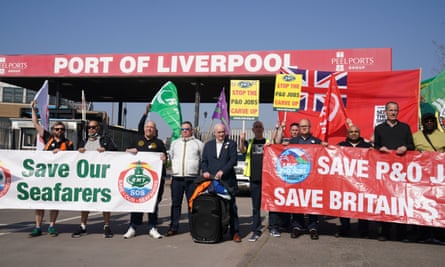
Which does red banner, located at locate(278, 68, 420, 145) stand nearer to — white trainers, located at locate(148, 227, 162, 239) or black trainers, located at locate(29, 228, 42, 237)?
white trainers, located at locate(148, 227, 162, 239)

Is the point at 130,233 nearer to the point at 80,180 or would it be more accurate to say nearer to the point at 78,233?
the point at 78,233

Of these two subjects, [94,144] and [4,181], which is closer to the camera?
[4,181]

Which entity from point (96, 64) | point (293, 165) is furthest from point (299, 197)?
point (96, 64)

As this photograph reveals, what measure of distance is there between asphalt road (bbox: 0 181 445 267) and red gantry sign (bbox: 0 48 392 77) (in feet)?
37.3

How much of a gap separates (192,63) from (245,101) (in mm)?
7926

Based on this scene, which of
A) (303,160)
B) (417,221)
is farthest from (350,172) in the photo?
(417,221)

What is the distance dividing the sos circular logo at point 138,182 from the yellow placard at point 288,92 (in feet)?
11.5

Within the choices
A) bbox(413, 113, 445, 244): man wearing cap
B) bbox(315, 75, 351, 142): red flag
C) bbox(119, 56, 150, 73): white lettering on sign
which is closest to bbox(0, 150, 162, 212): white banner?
bbox(315, 75, 351, 142): red flag

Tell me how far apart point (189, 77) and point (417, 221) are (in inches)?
584

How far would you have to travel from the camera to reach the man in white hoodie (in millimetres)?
6852

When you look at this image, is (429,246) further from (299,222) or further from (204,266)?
(204,266)

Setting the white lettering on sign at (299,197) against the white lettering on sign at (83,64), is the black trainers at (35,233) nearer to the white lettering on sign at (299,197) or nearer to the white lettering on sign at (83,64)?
the white lettering on sign at (299,197)

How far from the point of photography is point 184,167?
22.4 ft

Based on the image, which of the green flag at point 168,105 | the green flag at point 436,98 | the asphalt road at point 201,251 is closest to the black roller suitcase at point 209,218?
the asphalt road at point 201,251
